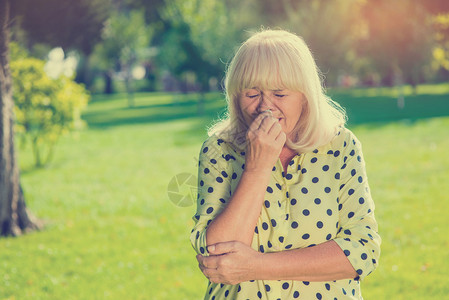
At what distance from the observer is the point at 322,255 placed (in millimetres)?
2057

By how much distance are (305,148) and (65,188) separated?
9.41 m

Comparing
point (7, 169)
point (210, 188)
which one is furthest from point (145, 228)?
point (210, 188)

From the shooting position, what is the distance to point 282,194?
223 cm

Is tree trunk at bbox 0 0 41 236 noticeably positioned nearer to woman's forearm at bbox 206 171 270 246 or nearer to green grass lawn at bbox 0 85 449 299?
green grass lawn at bbox 0 85 449 299

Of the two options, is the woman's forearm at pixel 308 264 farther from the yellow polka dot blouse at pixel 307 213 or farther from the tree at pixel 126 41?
the tree at pixel 126 41

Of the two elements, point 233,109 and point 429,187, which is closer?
point 233,109

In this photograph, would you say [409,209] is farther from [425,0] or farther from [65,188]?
[65,188]

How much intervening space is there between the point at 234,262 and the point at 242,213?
20 centimetres

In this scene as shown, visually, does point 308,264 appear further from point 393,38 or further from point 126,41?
point 126,41

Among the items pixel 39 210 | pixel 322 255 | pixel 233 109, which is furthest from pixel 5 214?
pixel 322 255

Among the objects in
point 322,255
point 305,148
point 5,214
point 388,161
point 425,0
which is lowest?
point 388,161

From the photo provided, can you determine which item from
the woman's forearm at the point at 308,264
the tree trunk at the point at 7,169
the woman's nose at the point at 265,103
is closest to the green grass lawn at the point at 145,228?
the tree trunk at the point at 7,169

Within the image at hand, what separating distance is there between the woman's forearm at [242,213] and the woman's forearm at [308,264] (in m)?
0.13

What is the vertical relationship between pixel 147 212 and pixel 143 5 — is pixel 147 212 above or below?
below
